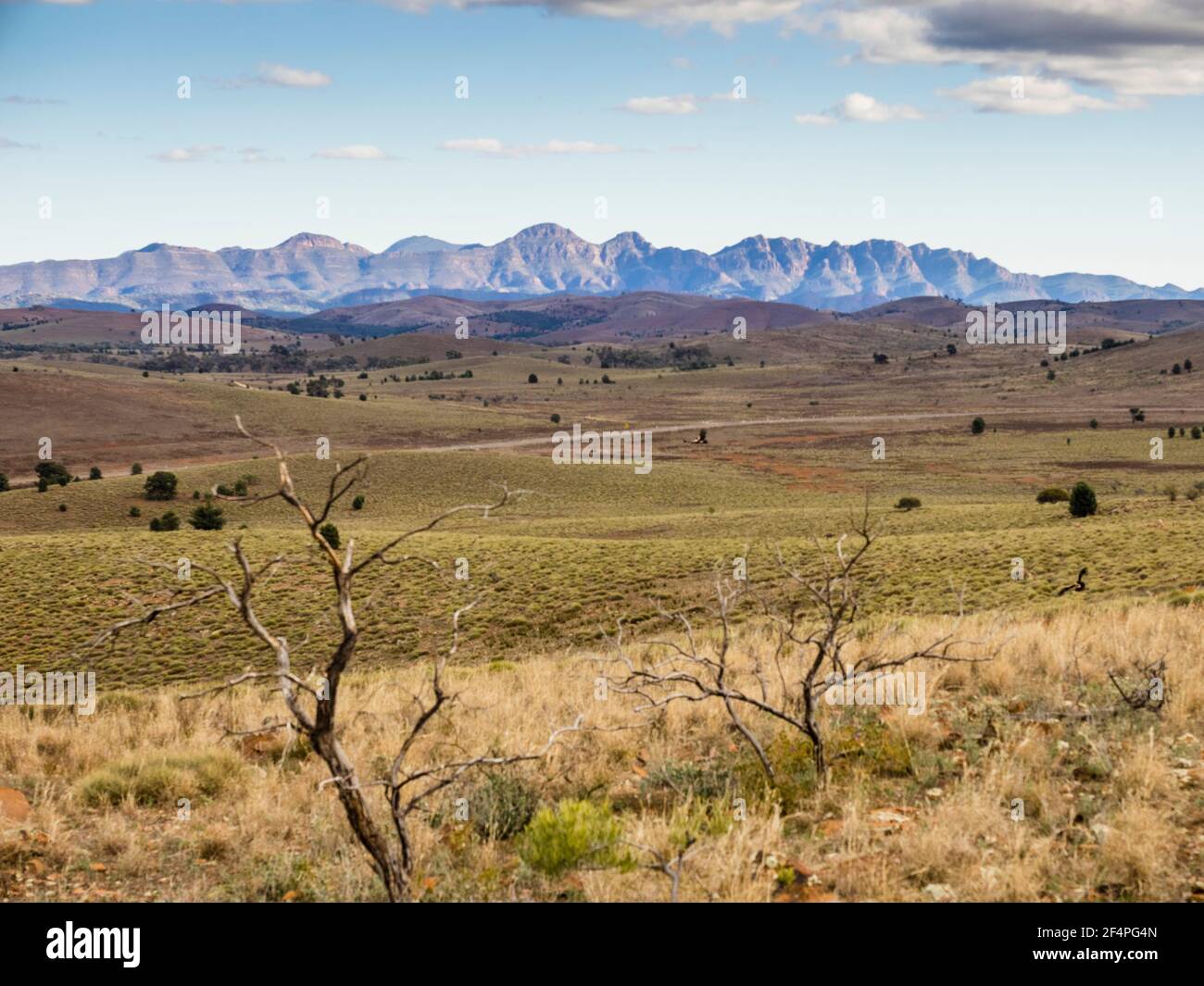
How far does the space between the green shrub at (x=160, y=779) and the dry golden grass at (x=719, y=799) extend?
0.06 feet

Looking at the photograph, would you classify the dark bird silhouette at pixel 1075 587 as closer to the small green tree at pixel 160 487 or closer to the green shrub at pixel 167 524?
the green shrub at pixel 167 524

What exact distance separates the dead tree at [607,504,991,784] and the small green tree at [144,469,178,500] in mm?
58649

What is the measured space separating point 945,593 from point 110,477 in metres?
65.6

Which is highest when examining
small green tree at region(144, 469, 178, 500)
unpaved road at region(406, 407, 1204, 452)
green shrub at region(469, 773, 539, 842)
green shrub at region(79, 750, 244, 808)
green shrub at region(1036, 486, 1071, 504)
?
unpaved road at region(406, 407, 1204, 452)

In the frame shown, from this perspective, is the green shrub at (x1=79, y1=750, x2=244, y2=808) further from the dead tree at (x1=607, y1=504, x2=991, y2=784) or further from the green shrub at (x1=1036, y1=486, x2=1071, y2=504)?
the green shrub at (x1=1036, y1=486, x2=1071, y2=504)

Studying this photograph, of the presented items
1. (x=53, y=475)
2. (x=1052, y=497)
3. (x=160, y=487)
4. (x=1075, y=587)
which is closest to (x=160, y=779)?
(x=1075, y=587)

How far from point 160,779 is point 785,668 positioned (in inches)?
271

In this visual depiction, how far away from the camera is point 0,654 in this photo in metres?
29.9

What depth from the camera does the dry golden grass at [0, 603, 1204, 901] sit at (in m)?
5.61

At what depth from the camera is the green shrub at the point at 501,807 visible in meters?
6.92

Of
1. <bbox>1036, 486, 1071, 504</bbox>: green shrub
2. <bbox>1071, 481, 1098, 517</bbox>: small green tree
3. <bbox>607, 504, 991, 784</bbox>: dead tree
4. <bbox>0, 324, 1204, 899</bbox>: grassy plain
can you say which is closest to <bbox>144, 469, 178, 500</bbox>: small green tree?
<bbox>0, 324, 1204, 899</bbox>: grassy plain

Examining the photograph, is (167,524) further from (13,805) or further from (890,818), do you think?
(890,818)
